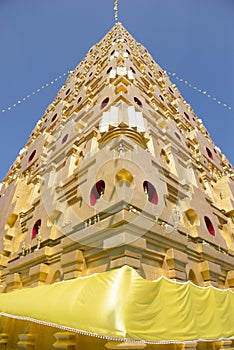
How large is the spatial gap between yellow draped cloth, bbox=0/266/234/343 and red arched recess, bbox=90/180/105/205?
2791mm

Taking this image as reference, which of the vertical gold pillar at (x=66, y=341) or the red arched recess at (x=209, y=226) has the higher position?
the red arched recess at (x=209, y=226)

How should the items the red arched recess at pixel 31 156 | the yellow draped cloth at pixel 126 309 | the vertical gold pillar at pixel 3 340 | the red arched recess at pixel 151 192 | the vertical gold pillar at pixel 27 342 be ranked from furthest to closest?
the red arched recess at pixel 31 156, the red arched recess at pixel 151 192, the vertical gold pillar at pixel 3 340, the vertical gold pillar at pixel 27 342, the yellow draped cloth at pixel 126 309

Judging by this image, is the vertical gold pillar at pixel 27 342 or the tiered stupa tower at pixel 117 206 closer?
the vertical gold pillar at pixel 27 342

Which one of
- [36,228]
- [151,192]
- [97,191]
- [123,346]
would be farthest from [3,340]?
[151,192]

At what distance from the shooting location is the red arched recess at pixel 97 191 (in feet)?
23.4

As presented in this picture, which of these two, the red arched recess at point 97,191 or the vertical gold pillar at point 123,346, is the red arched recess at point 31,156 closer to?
the red arched recess at point 97,191

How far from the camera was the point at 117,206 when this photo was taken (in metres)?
5.86

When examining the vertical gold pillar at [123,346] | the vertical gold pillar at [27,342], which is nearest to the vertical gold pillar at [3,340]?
the vertical gold pillar at [27,342]

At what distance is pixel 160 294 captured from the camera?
4.42m

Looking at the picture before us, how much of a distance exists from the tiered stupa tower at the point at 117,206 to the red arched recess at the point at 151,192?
3cm

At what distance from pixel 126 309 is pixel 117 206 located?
103 inches

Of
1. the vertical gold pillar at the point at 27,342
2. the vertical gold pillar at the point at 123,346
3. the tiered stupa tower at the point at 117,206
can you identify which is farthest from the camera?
the tiered stupa tower at the point at 117,206

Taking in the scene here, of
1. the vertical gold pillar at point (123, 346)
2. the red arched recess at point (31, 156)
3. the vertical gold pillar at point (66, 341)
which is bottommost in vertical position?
the vertical gold pillar at point (66, 341)

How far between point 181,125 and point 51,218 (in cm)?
1047
